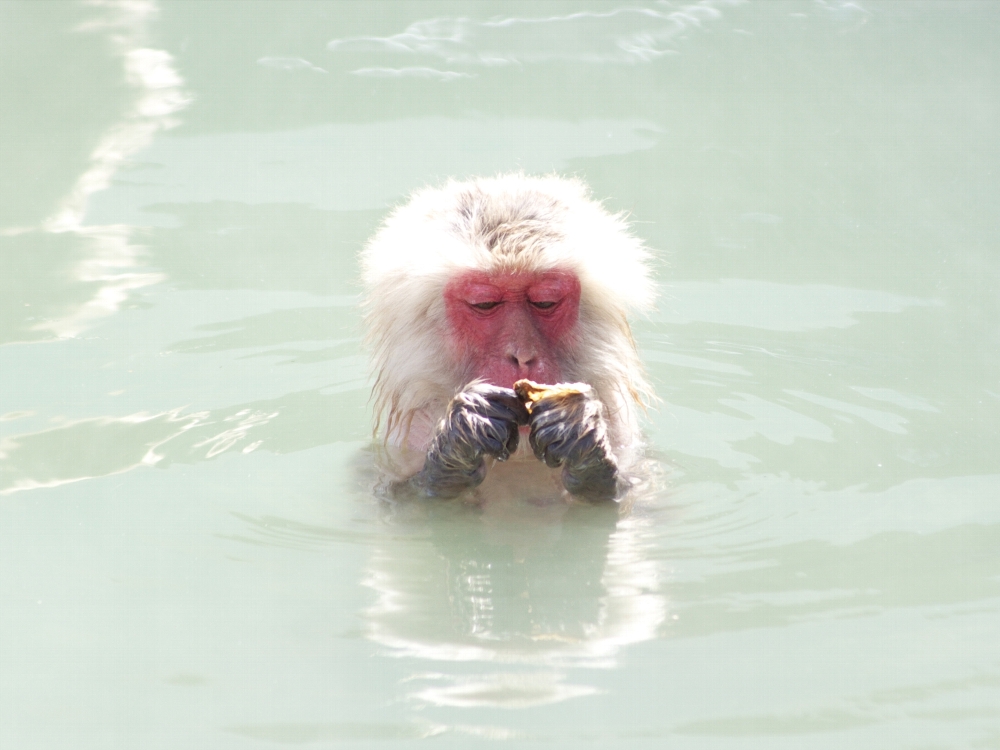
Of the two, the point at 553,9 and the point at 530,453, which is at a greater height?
the point at 553,9

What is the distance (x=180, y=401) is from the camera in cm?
646

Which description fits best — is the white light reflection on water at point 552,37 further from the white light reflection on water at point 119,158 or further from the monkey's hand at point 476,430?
the monkey's hand at point 476,430

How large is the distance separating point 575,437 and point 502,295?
624mm

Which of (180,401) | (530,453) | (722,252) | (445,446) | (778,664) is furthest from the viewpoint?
(722,252)

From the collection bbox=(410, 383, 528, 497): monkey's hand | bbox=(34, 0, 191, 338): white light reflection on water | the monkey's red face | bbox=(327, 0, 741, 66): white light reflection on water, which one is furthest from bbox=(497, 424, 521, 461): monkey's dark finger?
bbox=(327, 0, 741, 66): white light reflection on water

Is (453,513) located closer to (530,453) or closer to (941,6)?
(530,453)

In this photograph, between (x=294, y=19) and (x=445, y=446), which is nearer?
(x=445, y=446)

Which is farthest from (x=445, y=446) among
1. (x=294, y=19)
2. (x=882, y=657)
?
(x=294, y=19)

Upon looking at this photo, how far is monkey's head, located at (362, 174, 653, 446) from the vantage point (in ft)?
17.2

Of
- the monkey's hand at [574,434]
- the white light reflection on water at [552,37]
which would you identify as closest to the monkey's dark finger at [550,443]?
the monkey's hand at [574,434]

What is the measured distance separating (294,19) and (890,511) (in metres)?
7.06

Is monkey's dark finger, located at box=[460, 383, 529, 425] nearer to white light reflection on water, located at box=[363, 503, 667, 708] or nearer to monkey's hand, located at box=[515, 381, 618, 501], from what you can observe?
monkey's hand, located at box=[515, 381, 618, 501]

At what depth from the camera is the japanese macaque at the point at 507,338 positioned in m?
5.10

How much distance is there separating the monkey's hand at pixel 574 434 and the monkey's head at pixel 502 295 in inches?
8.5
